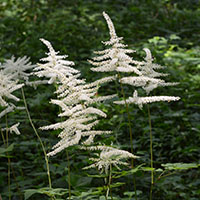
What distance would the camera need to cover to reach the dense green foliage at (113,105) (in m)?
3.55

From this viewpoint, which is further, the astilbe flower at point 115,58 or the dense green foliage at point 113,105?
the dense green foliage at point 113,105

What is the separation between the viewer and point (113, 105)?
16.8ft

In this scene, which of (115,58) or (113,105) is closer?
(115,58)

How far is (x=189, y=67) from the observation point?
7746mm

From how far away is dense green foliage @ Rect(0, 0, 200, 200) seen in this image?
11.6ft

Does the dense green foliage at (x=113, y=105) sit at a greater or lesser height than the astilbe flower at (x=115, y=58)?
lesser

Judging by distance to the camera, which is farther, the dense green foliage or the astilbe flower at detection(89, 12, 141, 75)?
the dense green foliage

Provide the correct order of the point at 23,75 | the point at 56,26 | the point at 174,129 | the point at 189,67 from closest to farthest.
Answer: the point at 23,75 → the point at 174,129 → the point at 189,67 → the point at 56,26

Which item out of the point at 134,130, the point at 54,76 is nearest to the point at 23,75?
the point at 54,76

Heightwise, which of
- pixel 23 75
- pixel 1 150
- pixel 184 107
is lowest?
pixel 184 107

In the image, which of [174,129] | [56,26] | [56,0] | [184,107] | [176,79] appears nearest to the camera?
[174,129]

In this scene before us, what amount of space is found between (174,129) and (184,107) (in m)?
1.10

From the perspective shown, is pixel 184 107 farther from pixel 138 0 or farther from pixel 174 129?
pixel 138 0

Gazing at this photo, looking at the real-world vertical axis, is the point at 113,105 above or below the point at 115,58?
below
